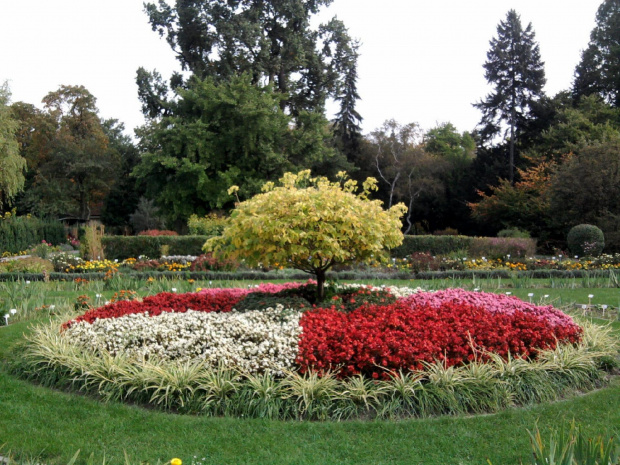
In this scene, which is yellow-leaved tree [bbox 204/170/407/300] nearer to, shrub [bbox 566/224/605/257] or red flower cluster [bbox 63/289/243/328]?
red flower cluster [bbox 63/289/243/328]

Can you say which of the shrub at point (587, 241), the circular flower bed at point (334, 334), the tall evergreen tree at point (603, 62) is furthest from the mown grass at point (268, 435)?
the tall evergreen tree at point (603, 62)

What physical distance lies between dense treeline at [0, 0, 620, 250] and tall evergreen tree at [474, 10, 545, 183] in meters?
0.07

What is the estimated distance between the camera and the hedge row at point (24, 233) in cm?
2394

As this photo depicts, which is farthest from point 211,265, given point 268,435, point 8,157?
point 8,157

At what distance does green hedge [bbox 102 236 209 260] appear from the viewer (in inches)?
717

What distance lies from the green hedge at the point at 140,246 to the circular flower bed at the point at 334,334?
11.4 m

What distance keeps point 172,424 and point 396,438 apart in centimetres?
170

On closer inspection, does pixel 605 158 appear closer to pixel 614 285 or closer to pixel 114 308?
pixel 614 285

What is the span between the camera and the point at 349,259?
7.04 meters

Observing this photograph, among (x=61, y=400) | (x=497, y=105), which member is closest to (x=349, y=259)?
(x=61, y=400)

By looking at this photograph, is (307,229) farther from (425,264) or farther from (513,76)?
(513,76)

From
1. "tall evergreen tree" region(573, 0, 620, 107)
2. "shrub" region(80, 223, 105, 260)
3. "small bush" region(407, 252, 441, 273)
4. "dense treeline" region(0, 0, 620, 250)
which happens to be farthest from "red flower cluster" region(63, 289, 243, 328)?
"tall evergreen tree" region(573, 0, 620, 107)

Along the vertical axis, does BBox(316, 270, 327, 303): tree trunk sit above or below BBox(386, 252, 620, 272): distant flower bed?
above

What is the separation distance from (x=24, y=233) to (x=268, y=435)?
960 inches
